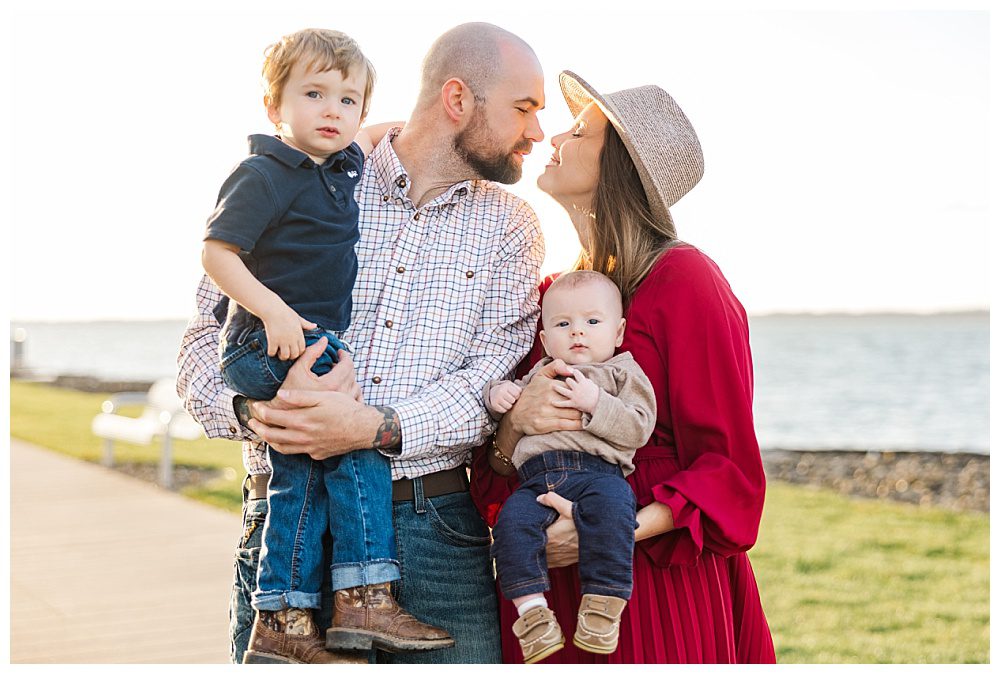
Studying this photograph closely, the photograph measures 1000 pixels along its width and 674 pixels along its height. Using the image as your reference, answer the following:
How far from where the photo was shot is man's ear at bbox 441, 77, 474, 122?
2775 mm

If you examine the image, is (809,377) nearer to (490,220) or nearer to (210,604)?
(210,604)

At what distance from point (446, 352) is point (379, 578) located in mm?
578

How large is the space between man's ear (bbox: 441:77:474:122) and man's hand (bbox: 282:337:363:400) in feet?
2.51

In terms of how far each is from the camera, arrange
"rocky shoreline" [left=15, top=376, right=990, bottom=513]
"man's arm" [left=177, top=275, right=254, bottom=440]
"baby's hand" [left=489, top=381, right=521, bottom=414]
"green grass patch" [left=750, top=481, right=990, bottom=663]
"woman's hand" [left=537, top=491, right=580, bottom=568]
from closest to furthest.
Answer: "woman's hand" [left=537, top=491, right=580, bottom=568]
"baby's hand" [left=489, top=381, right=521, bottom=414]
"man's arm" [left=177, top=275, right=254, bottom=440]
"green grass patch" [left=750, top=481, right=990, bottom=663]
"rocky shoreline" [left=15, top=376, right=990, bottom=513]

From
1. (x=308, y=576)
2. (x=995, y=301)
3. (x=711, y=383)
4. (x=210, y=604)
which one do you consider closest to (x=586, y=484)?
(x=711, y=383)

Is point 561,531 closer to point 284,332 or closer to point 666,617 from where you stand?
point 666,617

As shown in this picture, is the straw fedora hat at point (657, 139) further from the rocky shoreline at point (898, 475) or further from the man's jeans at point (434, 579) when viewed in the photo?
the rocky shoreline at point (898, 475)

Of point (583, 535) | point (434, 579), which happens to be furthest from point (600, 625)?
point (434, 579)

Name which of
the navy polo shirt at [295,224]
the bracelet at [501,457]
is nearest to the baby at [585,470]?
the bracelet at [501,457]

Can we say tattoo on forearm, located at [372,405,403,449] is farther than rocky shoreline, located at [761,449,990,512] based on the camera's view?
No

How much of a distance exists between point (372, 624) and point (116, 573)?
5.18 m

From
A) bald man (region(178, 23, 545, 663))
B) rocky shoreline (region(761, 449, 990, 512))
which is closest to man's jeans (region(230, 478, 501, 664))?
bald man (region(178, 23, 545, 663))

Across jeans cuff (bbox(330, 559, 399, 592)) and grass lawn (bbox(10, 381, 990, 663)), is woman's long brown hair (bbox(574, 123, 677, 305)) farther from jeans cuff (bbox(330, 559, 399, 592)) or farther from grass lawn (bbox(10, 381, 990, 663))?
grass lawn (bbox(10, 381, 990, 663))

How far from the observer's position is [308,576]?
237cm
